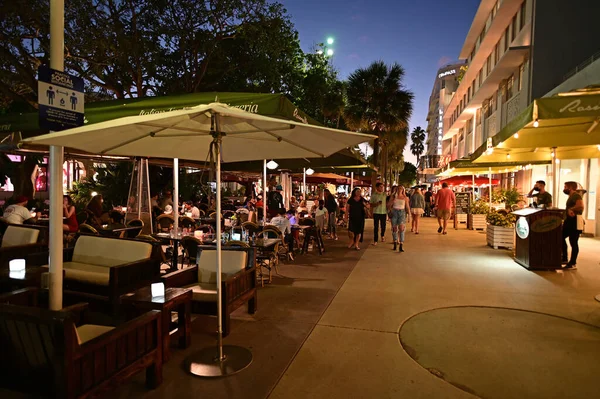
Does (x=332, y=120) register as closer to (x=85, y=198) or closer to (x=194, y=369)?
(x=85, y=198)

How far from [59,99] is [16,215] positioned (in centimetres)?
594

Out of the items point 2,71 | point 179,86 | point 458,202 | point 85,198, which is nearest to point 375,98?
point 458,202

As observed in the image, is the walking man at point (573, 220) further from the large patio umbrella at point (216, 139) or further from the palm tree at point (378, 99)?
the palm tree at point (378, 99)

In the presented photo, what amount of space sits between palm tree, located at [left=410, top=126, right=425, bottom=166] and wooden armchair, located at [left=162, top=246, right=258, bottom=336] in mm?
108062

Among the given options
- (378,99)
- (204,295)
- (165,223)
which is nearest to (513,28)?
(378,99)

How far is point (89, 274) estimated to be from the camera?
525cm

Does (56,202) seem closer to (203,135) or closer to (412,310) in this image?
(203,135)

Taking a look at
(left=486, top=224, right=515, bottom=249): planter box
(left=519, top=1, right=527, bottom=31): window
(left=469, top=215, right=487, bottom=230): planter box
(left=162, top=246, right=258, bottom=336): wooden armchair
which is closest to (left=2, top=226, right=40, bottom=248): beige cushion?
(left=162, top=246, right=258, bottom=336): wooden armchair

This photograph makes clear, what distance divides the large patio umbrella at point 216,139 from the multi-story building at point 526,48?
15.7 metres

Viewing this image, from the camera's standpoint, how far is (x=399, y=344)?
429 centimetres

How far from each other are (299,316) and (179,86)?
42.9 ft

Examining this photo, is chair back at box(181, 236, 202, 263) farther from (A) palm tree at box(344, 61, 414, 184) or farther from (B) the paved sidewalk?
(A) palm tree at box(344, 61, 414, 184)

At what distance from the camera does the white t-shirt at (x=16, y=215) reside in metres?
7.51

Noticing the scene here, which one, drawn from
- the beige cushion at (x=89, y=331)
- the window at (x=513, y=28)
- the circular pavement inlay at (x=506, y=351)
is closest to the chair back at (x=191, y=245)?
the beige cushion at (x=89, y=331)
